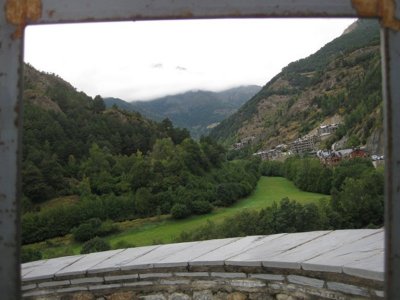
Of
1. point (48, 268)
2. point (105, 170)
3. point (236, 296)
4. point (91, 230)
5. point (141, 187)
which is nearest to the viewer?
point (236, 296)

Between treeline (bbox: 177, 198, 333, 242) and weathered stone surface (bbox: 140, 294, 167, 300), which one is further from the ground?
weathered stone surface (bbox: 140, 294, 167, 300)

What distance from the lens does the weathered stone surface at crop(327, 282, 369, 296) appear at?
1.85 m

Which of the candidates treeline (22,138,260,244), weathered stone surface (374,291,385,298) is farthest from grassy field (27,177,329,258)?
weathered stone surface (374,291,385,298)

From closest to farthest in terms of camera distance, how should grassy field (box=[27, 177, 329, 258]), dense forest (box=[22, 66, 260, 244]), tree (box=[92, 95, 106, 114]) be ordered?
grassy field (box=[27, 177, 329, 258]) < dense forest (box=[22, 66, 260, 244]) < tree (box=[92, 95, 106, 114])

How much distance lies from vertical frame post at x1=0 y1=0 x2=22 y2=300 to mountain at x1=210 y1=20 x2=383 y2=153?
5199cm

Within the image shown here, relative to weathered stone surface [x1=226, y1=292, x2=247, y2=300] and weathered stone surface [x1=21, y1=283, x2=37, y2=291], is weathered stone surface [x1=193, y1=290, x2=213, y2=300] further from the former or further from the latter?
weathered stone surface [x1=21, y1=283, x2=37, y2=291]

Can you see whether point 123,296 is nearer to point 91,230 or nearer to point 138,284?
point 138,284

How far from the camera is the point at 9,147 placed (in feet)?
4.11

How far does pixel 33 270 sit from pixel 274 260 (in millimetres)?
1577

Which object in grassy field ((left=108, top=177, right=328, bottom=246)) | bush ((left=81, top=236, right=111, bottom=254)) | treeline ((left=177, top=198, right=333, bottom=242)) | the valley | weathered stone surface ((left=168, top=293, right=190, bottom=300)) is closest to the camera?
weathered stone surface ((left=168, top=293, right=190, bottom=300))

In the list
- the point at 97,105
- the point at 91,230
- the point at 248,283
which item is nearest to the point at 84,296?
the point at 248,283

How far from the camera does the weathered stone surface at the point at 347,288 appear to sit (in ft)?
6.07

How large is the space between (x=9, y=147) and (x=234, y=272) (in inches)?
56.3

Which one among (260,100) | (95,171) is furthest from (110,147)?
(260,100)
